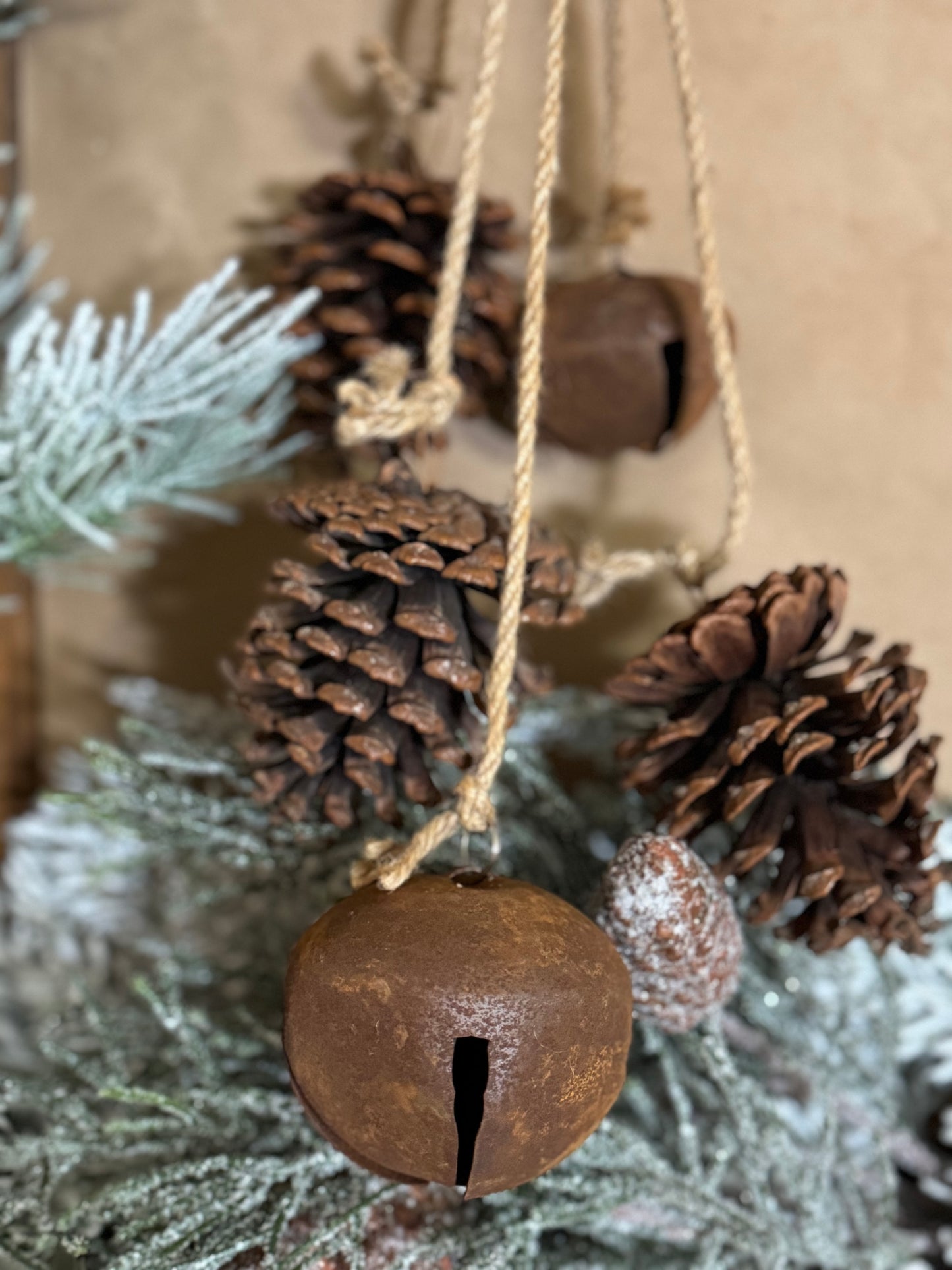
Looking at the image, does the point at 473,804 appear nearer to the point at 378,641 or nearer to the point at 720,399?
the point at 378,641

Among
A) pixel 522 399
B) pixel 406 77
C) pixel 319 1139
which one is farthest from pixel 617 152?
→ pixel 319 1139

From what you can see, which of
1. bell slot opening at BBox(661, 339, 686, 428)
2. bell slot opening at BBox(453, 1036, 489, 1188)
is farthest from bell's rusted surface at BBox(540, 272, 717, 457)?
bell slot opening at BBox(453, 1036, 489, 1188)

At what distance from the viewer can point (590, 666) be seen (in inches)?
26.6

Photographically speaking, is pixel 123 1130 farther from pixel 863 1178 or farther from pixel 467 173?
pixel 467 173

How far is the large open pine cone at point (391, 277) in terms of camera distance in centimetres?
60

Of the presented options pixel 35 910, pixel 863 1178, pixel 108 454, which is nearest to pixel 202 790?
pixel 35 910

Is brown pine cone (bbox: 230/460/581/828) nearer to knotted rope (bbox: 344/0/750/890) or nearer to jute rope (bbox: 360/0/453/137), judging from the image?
knotted rope (bbox: 344/0/750/890)

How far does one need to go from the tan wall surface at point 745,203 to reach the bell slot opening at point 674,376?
5cm

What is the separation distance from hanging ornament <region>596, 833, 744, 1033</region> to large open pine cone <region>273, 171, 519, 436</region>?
1.05 feet

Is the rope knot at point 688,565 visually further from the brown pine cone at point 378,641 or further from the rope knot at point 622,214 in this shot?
the rope knot at point 622,214

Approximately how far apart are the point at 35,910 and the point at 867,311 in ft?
2.35

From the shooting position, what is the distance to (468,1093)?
385 mm

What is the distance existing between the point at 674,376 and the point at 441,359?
15 centimetres

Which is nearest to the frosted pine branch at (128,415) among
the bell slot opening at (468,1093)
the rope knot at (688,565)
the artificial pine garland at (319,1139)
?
the artificial pine garland at (319,1139)
